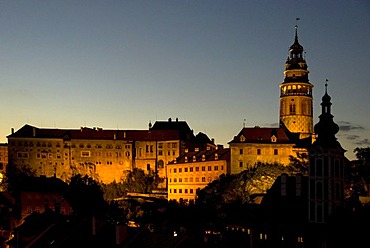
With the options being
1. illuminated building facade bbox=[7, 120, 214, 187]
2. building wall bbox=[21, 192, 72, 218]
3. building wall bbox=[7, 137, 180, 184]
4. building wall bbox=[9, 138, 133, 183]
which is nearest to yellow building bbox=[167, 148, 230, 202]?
illuminated building facade bbox=[7, 120, 214, 187]

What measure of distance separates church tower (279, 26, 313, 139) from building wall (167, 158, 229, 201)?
999 cm

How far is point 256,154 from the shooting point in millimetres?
79250

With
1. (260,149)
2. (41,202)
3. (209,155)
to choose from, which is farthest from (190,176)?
(41,202)

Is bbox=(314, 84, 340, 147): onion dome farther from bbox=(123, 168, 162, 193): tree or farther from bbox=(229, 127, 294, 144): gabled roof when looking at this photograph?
bbox=(123, 168, 162, 193): tree

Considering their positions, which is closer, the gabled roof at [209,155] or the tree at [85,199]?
the tree at [85,199]

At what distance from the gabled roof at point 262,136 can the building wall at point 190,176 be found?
3585 millimetres

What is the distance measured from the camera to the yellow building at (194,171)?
271 feet

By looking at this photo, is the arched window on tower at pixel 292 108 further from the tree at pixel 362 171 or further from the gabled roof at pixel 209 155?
the tree at pixel 362 171

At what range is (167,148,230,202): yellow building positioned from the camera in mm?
82750

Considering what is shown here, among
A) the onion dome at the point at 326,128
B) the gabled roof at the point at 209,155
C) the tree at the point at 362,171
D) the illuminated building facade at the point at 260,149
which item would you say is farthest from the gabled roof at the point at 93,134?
the onion dome at the point at 326,128

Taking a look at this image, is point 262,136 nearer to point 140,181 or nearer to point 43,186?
point 140,181

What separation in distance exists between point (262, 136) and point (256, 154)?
2.39m

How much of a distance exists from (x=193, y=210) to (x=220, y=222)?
32.0 ft

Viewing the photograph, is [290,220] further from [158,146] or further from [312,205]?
[158,146]
